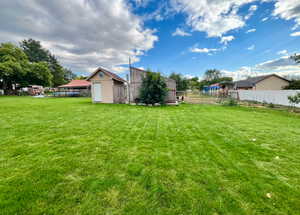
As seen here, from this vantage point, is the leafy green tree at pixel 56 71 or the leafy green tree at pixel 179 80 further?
the leafy green tree at pixel 56 71

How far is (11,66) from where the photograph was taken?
2106 cm

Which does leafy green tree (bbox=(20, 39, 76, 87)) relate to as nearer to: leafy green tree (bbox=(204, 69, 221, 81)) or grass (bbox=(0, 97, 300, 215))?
grass (bbox=(0, 97, 300, 215))

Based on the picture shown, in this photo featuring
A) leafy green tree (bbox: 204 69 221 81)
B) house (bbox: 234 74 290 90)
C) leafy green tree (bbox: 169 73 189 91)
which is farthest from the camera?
leafy green tree (bbox: 204 69 221 81)

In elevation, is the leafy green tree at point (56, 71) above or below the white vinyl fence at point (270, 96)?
above

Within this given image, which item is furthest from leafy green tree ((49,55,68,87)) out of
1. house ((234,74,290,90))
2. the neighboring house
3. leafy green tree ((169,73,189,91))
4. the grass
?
house ((234,74,290,90))

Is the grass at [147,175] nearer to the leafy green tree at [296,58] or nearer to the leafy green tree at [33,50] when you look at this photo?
the leafy green tree at [296,58]

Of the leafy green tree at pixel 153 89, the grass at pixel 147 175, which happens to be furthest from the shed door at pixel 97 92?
the grass at pixel 147 175

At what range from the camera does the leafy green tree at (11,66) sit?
20.6 meters

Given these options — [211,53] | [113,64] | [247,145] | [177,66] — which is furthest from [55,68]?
[247,145]

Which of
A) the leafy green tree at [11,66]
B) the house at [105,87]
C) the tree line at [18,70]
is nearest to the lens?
the house at [105,87]

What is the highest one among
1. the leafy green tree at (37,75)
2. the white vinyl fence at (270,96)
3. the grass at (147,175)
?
the leafy green tree at (37,75)

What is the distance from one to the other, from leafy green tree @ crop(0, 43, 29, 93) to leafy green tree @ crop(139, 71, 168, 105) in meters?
25.3

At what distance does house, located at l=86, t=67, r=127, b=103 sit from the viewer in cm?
1260

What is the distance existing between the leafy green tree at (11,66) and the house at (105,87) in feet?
63.9
